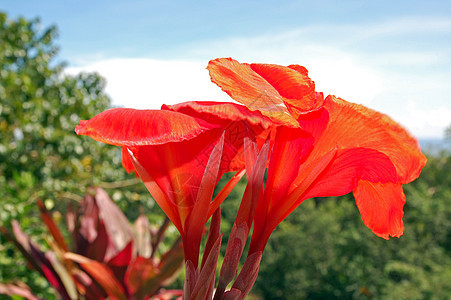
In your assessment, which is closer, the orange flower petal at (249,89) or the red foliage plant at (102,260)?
the orange flower petal at (249,89)

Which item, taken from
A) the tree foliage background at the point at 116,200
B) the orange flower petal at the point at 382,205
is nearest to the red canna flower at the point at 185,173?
the orange flower petal at the point at 382,205

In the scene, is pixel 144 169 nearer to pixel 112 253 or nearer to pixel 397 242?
pixel 112 253

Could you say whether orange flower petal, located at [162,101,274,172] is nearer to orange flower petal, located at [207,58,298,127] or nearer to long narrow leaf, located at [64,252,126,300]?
orange flower petal, located at [207,58,298,127]

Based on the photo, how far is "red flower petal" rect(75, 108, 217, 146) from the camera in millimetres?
270

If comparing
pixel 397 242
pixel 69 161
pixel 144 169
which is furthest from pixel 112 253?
pixel 397 242

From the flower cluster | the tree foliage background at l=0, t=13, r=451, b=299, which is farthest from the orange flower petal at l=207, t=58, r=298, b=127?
the tree foliage background at l=0, t=13, r=451, b=299

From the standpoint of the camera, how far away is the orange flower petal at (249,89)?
28 cm

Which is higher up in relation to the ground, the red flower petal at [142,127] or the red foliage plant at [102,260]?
the red flower petal at [142,127]

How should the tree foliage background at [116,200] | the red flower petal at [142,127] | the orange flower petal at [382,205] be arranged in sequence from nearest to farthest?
1. the red flower petal at [142,127]
2. the orange flower petal at [382,205]
3. the tree foliage background at [116,200]

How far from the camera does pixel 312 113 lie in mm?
326

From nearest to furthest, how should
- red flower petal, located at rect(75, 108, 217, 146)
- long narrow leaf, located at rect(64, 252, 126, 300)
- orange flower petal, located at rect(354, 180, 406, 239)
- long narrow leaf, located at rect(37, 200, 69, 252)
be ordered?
1. red flower petal, located at rect(75, 108, 217, 146)
2. orange flower petal, located at rect(354, 180, 406, 239)
3. long narrow leaf, located at rect(64, 252, 126, 300)
4. long narrow leaf, located at rect(37, 200, 69, 252)

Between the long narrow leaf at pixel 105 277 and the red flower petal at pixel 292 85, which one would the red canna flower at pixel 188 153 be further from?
the long narrow leaf at pixel 105 277

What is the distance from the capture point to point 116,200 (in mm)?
2146

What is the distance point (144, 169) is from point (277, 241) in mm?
3056
